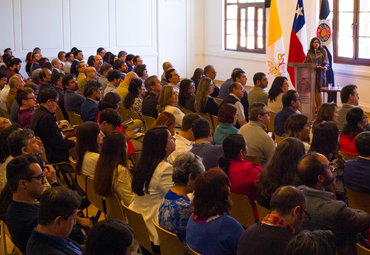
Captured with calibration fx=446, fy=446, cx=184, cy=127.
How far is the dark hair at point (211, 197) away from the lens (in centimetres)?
249

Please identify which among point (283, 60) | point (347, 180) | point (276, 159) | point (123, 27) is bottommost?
point (347, 180)

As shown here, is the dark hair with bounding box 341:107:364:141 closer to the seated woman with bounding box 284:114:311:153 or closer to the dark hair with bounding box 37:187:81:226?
the seated woman with bounding box 284:114:311:153

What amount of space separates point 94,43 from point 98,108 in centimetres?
783

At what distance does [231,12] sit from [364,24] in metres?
5.10

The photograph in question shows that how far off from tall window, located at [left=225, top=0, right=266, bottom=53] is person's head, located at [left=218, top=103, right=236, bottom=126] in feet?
27.2

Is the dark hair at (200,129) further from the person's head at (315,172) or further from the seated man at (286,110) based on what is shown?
the seated man at (286,110)

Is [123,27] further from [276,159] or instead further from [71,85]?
[276,159]

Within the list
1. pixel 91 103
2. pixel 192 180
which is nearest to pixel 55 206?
pixel 192 180

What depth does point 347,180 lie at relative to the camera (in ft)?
11.3

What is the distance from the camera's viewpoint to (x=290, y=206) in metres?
2.33

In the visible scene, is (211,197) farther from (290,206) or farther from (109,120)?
(109,120)

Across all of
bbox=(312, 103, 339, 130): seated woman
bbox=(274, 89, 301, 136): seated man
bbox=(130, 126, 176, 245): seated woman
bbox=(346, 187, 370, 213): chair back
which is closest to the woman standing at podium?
bbox=(274, 89, 301, 136): seated man

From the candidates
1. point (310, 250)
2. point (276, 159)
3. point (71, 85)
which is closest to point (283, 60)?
point (71, 85)

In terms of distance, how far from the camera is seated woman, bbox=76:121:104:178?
389 cm
